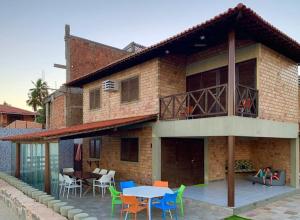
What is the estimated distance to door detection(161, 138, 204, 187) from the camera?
453 inches

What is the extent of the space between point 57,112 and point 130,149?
9.96 m

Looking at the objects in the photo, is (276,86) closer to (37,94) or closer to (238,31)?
(238,31)

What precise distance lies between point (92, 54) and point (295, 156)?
14.9m

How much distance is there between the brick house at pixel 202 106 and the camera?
27.8ft

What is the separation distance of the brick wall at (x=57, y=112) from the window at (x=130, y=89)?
743 centimetres

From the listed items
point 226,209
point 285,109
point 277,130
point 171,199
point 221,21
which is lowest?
point 226,209

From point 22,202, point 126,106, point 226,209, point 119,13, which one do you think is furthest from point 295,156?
point 119,13

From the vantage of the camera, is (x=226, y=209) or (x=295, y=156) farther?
(x=295, y=156)

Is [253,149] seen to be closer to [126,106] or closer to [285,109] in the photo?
[285,109]

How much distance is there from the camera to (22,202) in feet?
24.6

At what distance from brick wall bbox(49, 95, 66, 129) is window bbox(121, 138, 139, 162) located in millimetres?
7380

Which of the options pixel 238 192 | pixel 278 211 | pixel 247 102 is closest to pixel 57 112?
pixel 238 192

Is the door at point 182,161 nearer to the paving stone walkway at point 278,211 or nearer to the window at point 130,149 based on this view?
A: the window at point 130,149

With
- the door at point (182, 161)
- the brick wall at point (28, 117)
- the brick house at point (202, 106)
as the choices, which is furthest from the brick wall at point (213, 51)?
the brick wall at point (28, 117)
